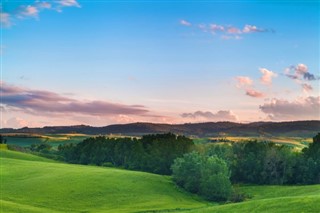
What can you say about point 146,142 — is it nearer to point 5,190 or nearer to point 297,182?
point 297,182

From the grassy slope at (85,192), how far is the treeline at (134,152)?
27815 mm

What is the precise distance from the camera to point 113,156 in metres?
158

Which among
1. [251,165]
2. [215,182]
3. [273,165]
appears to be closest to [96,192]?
[215,182]

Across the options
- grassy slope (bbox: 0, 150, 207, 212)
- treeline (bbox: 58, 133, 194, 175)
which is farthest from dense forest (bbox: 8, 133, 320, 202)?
grassy slope (bbox: 0, 150, 207, 212)

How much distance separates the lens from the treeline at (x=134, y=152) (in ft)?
431

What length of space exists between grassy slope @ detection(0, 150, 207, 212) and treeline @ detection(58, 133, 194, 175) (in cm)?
2781

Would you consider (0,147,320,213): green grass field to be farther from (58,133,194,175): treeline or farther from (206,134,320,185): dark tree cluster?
(58,133,194,175): treeline

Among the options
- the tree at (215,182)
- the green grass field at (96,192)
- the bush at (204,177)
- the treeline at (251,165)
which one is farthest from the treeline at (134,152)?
the tree at (215,182)

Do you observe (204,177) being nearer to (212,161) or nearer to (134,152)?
(212,161)

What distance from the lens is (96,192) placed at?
83.1 m

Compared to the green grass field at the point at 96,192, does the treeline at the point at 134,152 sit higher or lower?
higher

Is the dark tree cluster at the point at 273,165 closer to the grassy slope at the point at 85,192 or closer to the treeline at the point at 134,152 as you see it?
the treeline at the point at 134,152

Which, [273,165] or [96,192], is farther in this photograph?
[273,165]

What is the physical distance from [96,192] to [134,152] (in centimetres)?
6000
